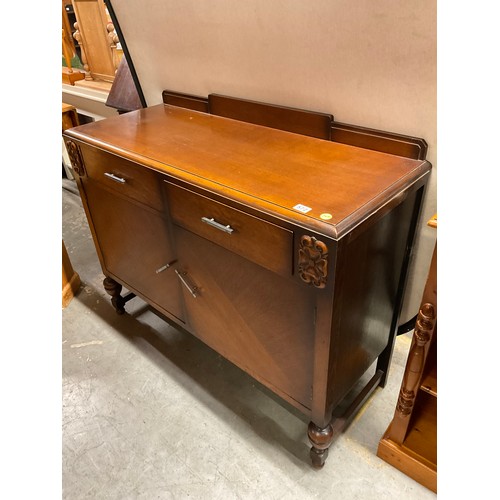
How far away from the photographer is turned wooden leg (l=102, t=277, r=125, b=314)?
6.42ft

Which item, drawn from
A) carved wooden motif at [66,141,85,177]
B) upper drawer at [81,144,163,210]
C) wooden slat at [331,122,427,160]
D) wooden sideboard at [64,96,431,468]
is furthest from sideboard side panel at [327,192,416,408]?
carved wooden motif at [66,141,85,177]

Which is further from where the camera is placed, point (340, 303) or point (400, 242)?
point (400, 242)

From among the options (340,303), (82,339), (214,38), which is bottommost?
(82,339)

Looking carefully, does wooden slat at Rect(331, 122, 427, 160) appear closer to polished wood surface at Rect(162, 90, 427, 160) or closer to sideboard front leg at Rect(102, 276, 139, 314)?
polished wood surface at Rect(162, 90, 427, 160)

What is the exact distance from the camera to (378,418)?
152cm

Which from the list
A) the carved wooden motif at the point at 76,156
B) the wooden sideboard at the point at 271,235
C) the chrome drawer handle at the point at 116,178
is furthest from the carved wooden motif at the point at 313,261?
the carved wooden motif at the point at 76,156

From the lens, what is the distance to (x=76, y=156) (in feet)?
5.11

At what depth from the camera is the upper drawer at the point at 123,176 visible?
1.27 metres

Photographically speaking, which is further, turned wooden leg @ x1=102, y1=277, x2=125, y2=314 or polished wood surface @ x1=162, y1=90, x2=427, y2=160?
turned wooden leg @ x1=102, y1=277, x2=125, y2=314

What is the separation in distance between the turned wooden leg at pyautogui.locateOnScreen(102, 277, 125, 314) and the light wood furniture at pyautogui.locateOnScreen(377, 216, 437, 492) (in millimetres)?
1306

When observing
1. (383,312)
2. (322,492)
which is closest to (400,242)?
(383,312)

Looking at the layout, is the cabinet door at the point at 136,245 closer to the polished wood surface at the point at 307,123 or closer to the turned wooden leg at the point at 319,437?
the polished wood surface at the point at 307,123

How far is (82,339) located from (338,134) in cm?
148
